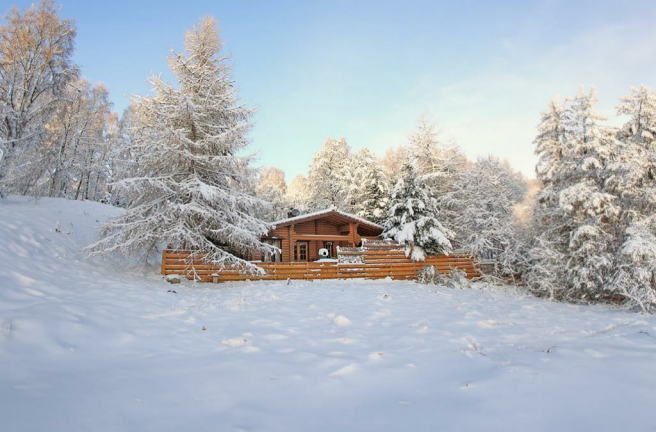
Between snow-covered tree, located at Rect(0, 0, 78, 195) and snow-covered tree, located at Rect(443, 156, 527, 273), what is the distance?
23226 millimetres

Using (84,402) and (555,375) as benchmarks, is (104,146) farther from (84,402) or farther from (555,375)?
(555,375)

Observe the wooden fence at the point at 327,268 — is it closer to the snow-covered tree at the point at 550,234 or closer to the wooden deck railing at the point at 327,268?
the wooden deck railing at the point at 327,268

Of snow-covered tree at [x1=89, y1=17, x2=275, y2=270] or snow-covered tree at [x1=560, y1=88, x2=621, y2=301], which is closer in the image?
snow-covered tree at [x1=89, y1=17, x2=275, y2=270]

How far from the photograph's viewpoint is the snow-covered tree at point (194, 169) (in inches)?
454

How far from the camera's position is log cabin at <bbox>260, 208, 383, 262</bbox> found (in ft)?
66.3

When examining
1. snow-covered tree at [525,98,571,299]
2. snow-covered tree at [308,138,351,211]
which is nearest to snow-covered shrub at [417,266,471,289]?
snow-covered tree at [525,98,571,299]

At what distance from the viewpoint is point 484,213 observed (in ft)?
71.4

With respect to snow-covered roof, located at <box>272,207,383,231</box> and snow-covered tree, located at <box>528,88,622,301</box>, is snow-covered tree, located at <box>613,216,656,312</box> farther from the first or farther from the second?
snow-covered roof, located at <box>272,207,383,231</box>

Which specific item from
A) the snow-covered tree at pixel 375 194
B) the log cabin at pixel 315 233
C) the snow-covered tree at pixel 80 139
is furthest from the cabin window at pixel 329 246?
the snow-covered tree at pixel 80 139

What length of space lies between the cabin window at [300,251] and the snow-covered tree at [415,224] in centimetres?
691

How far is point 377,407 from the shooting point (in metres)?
2.88

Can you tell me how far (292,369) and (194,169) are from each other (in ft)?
35.5

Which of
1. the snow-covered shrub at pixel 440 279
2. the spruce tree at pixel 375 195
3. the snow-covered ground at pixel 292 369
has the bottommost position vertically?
the snow-covered shrub at pixel 440 279

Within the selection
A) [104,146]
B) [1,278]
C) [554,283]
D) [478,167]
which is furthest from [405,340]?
[104,146]
